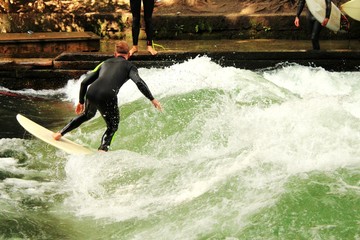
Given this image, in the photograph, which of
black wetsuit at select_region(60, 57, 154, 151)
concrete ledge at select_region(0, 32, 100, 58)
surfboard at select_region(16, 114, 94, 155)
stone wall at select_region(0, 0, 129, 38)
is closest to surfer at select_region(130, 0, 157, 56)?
concrete ledge at select_region(0, 32, 100, 58)

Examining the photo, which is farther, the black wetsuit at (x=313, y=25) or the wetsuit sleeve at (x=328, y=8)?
the black wetsuit at (x=313, y=25)

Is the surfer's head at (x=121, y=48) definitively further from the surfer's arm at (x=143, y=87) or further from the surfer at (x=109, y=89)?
the surfer's arm at (x=143, y=87)

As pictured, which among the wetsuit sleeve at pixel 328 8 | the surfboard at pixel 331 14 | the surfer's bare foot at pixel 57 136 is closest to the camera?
the surfer's bare foot at pixel 57 136

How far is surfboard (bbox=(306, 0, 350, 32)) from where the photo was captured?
11.2 meters

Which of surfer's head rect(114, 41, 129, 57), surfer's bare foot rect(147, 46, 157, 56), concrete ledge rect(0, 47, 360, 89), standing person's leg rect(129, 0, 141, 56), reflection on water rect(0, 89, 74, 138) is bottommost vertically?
reflection on water rect(0, 89, 74, 138)

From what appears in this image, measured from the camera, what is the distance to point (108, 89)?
7.24 m

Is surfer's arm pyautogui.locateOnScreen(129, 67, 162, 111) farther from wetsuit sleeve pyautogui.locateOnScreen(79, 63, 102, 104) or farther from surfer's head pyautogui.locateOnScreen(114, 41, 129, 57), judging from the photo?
wetsuit sleeve pyautogui.locateOnScreen(79, 63, 102, 104)

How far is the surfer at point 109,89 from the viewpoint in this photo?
23.8 ft

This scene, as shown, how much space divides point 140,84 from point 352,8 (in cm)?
692

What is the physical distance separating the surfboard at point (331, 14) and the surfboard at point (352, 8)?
0.66 feet

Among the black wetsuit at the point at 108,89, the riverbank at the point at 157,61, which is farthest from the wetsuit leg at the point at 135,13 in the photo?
the black wetsuit at the point at 108,89

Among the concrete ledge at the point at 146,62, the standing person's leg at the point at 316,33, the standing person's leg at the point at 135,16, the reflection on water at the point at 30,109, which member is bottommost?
the reflection on water at the point at 30,109

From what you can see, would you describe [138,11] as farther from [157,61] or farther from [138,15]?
[157,61]

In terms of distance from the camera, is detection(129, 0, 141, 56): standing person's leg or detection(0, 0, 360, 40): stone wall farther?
detection(0, 0, 360, 40): stone wall
